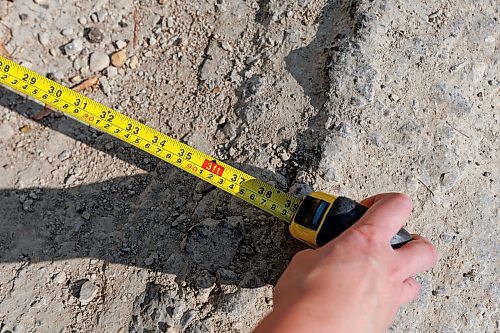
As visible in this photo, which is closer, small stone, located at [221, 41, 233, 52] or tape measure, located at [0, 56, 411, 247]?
tape measure, located at [0, 56, 411, 247]

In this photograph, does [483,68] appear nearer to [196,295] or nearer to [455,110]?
[455,110]

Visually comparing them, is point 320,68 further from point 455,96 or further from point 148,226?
point 148,226

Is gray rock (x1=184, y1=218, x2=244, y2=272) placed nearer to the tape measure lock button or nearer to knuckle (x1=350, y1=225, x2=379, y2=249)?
the tape measure lock button

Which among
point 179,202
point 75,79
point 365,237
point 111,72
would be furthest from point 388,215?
point 75,79

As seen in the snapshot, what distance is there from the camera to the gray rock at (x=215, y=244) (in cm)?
296

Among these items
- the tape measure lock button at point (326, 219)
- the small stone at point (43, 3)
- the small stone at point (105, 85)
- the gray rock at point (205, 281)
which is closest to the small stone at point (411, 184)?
the tape measure lock button at point (326, 219)

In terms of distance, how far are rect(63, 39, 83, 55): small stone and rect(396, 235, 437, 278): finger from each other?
2.28m

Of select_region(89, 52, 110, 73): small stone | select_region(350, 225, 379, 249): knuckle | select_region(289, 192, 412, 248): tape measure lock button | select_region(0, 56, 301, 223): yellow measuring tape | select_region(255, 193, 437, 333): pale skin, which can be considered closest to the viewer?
select_region(255, 193, 437, 333): pale skin

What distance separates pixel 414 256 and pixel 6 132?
2.42 meters

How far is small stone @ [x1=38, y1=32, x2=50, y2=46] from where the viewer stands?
358 centimetres

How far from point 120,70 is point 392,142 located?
1.67 metres

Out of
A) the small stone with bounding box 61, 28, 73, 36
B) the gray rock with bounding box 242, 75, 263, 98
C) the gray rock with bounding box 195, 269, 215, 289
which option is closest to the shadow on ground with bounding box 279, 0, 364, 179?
the gray rock with bounding box 242, 75, 263, 98

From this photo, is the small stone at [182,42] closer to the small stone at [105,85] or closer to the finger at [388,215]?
the small stone at [105,85]

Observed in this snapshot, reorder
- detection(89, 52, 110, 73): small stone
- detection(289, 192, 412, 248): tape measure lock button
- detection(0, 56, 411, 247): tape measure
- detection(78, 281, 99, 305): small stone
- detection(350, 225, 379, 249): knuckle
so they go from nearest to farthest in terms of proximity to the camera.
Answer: detection(350, 225, 379, 249): knuckle < detection(289, 192, 412, 248): tape measure lock button < detection(0, 56, 411, 247): tape measure < detection(78, 281, 99, 305): small stone < detection(89, 52, 110, 73): small stone
